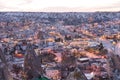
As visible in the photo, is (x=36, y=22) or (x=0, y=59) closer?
(x=0, y=59)

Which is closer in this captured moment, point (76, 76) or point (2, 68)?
point (76, 76)

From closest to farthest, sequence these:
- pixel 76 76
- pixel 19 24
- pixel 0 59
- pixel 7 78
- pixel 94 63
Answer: pixel 76 76
pixel 7 78
pixel 0 59
pixel 94 63
pixel 19 24

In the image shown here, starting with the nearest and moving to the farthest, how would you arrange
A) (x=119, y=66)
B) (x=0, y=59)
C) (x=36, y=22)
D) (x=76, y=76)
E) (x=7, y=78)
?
(x=76, y=76) < (x=7, y=78) < (x=0, y=59) < (x=119, y=66) < (x=36, y=22)

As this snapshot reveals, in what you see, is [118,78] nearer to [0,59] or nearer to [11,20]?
[0,59]

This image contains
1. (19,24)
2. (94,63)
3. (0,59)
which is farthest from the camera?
(19,24)

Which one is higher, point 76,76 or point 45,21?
point 76,76

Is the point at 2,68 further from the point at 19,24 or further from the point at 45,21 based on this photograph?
the point at 45,21

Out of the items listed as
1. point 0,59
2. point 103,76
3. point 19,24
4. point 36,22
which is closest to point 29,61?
point 103,76

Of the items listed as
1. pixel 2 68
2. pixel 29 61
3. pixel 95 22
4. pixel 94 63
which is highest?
pixel 2 68

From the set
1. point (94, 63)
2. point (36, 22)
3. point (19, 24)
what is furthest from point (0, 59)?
point (36, 22)
